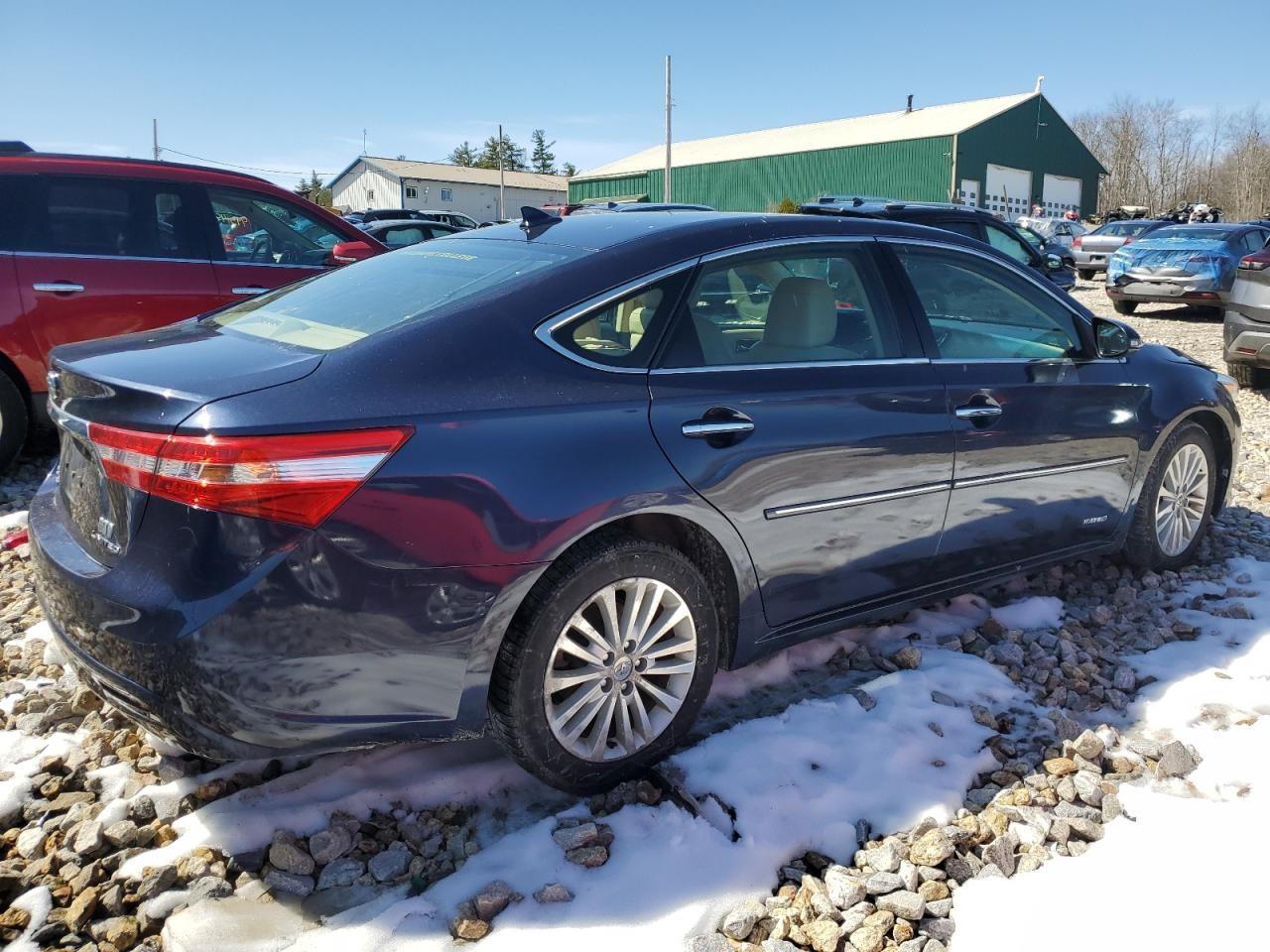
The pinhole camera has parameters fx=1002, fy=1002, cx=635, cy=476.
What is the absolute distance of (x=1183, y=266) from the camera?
14875mm

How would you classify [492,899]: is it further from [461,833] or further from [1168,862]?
[1168,862]

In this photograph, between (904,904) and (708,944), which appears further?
(904,904)

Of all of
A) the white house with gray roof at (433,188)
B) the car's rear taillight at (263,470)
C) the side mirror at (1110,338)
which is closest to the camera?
the car's rear taillight at (263,470)

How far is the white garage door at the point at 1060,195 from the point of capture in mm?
45781

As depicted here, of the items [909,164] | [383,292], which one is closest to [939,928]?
[383,292]

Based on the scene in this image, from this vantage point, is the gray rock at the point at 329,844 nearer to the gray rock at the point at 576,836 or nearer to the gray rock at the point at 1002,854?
the gray rock at the point at 576,836

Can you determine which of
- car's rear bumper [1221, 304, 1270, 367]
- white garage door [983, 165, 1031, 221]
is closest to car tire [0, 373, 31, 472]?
car's rear bumper [1221, 304, 1270, 367]

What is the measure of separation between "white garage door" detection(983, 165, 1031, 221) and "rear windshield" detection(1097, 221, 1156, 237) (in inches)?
611

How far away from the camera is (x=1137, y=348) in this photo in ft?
14.0

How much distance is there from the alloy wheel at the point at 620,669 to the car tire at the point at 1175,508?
2553 mm

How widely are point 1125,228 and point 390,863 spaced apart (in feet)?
90.1

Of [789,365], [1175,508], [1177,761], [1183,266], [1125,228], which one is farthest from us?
[1125,228]

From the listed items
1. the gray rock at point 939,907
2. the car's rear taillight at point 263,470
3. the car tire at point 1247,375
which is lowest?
the gray rock at point 939,907

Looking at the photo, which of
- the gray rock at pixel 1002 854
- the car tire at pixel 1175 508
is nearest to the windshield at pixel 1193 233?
the car tire at pixel 1175 508
